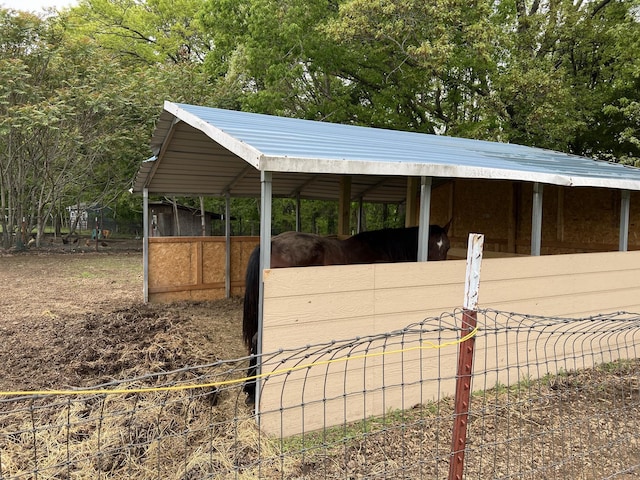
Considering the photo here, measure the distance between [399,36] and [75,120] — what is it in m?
10.2

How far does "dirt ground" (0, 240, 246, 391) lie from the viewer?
4125mm

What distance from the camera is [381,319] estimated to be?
3.54 meters

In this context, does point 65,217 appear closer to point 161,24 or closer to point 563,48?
point 161,24

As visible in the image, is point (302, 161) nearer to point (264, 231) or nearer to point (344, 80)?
point (264, 231)

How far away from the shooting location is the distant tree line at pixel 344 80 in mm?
11828

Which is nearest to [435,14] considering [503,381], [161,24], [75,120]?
[503,381]

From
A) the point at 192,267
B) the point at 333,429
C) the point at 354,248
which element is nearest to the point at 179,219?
the point at 192,267

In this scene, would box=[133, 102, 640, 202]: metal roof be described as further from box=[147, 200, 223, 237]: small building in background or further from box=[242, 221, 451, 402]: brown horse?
box=[147, 200, 223, 237]: small building in background

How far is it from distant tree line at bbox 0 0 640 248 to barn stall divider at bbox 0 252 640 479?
9143mm

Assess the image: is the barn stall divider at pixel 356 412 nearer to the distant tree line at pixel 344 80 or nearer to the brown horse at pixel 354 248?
the brown horse at pixel 354 248

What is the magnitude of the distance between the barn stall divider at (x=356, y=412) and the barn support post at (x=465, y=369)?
70 millimetres

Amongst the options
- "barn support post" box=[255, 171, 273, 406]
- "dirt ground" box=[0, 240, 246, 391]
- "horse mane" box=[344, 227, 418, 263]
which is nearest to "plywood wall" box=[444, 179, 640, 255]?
"horse mane" box=[344, 227, 418, 263]

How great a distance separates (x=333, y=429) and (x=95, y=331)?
349cm

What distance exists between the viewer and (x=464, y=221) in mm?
8945
